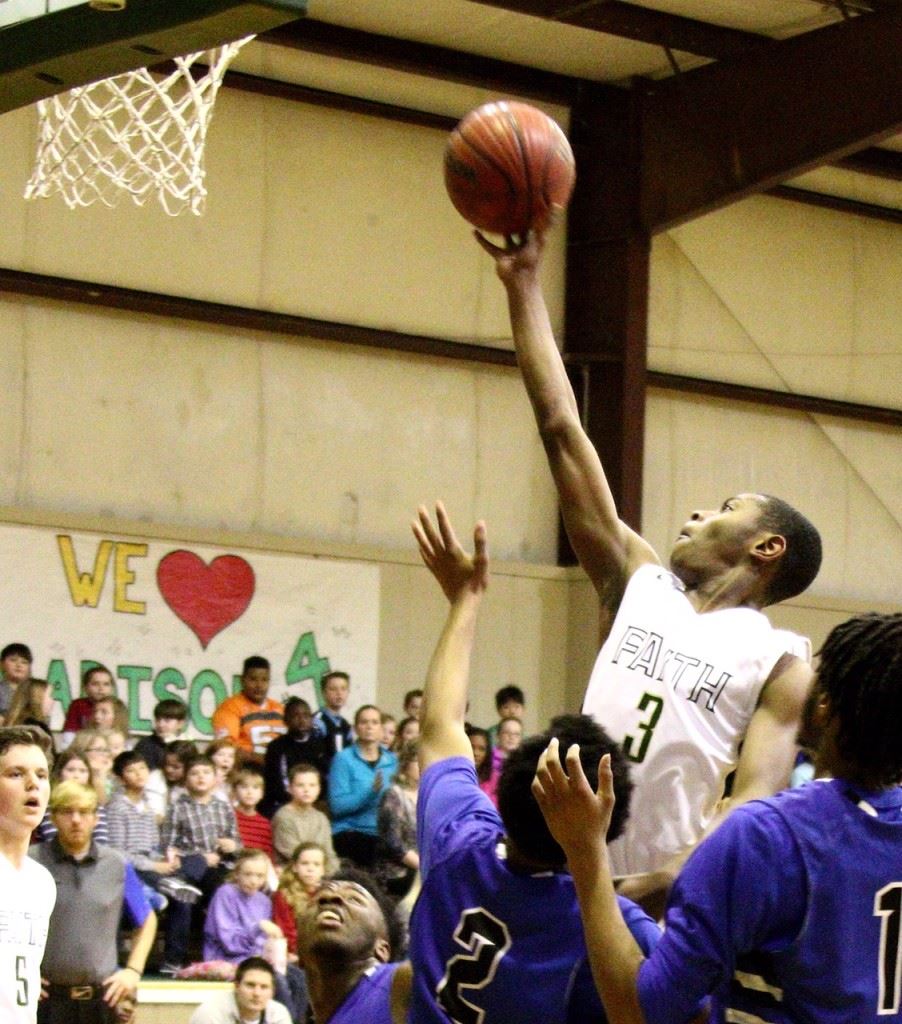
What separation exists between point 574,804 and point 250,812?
8.25m

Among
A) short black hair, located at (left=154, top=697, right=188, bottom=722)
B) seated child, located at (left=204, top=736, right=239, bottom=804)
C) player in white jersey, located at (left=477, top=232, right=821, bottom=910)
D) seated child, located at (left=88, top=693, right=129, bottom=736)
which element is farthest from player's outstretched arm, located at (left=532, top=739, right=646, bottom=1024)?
short black hair, located at (left=154, top=697, right=188, bottom=722)

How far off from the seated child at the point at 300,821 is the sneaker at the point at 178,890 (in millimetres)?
988

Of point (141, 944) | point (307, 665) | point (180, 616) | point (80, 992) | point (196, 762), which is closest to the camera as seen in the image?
point (80, 992)

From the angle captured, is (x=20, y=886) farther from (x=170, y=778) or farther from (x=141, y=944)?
(x=170, y=778)

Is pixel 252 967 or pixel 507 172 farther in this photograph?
pixel 252 967

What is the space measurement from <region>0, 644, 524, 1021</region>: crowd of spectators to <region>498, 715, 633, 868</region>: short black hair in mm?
4563

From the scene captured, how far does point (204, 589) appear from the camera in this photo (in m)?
13.2

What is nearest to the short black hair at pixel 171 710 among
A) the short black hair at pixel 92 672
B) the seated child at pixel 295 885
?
the short black hair at pixel 92 672

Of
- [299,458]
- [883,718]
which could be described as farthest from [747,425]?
[883,718]

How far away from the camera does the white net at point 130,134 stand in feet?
32.0

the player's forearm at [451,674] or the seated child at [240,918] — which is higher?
the player's forearm at [451,674]

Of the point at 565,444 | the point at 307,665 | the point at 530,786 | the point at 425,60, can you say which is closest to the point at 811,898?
the point at 530,786

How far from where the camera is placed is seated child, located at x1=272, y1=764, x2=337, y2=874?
425 inches

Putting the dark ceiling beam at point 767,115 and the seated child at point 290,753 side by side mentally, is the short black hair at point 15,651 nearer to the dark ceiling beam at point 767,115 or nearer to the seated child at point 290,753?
the seated child at point 290,753
